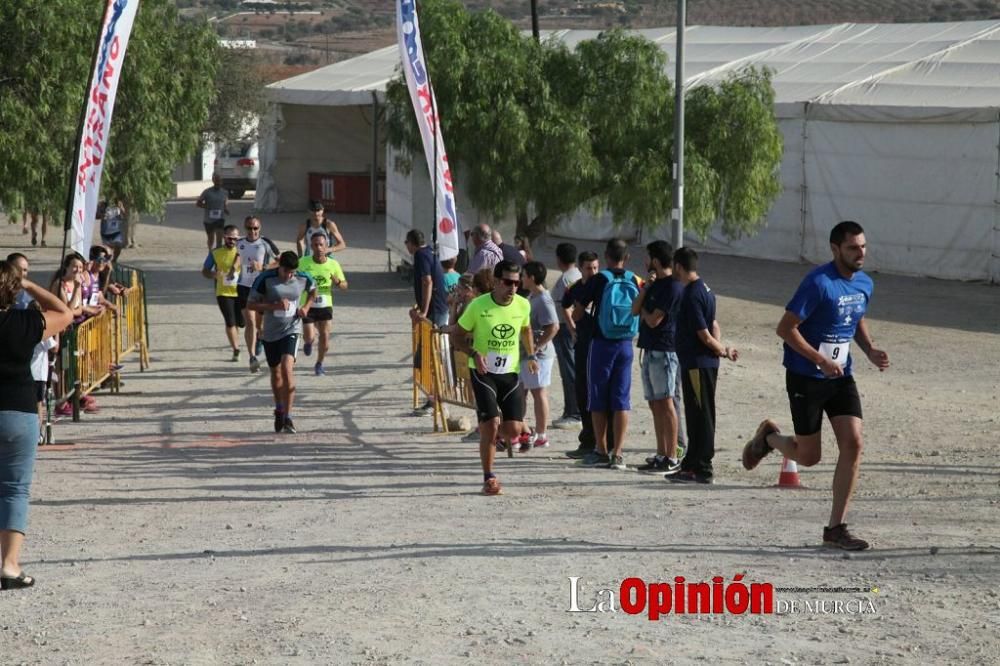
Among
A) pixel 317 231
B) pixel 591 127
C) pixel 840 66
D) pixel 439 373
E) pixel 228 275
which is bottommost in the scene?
pixel 439 373

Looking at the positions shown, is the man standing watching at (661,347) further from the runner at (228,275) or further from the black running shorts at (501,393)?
the runner at (228,275)

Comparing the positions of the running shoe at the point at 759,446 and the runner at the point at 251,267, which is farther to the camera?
the runner at the point at 251,267

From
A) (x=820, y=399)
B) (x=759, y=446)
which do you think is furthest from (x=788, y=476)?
(x=820, y=399)

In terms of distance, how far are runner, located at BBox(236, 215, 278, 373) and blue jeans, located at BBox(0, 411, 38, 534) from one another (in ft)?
32.4

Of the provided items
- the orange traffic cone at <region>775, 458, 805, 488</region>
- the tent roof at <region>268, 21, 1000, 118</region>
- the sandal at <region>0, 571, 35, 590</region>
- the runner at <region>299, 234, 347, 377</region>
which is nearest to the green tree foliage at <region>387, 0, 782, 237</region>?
the tent roof at <region>268, 21, 1000, 118</region>

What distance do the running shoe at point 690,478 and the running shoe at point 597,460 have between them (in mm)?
854

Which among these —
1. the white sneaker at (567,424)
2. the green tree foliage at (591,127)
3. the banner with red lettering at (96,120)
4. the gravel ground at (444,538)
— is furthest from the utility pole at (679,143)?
the banner with red lettering at (96,120)

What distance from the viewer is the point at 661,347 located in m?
11.7

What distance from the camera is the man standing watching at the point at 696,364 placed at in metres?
11.2

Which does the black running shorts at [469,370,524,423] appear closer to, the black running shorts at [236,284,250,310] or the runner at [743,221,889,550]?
the runner at [743,221,889,550]

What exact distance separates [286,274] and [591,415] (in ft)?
11.6

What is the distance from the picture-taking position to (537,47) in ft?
81.9

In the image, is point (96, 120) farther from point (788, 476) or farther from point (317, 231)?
point (788, 476)

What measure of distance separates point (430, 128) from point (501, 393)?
4.88 meters
